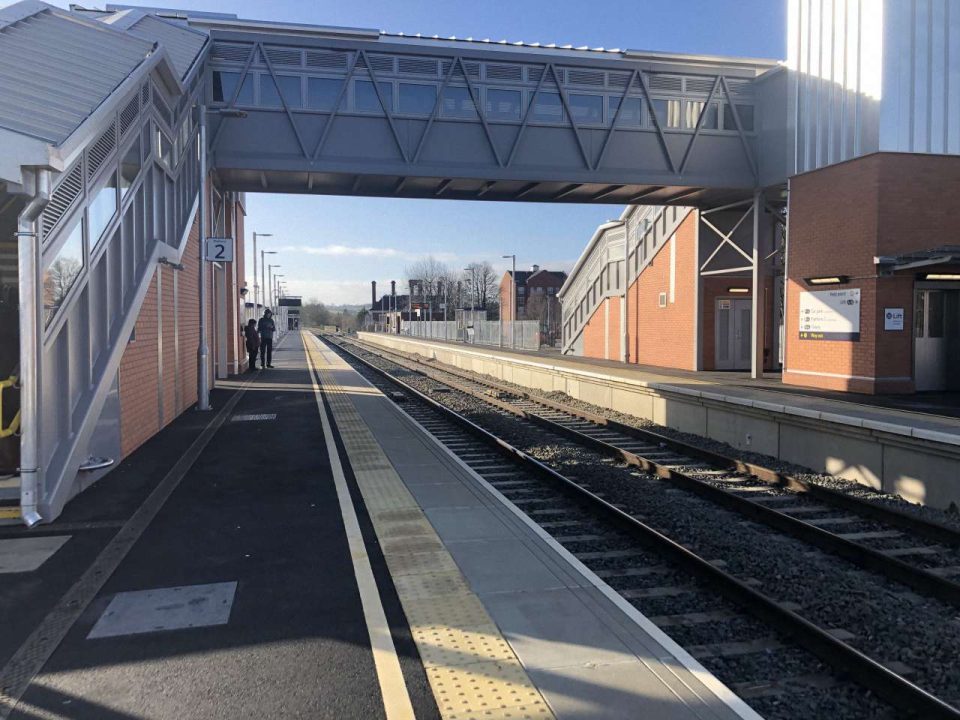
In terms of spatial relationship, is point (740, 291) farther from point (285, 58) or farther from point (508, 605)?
point (508, 605)

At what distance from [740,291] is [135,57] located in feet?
55.1

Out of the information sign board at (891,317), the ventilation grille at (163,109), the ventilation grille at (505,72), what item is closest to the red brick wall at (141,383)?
the ventilation grille at (163,109)

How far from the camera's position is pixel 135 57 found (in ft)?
35.4

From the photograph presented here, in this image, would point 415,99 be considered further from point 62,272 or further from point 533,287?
point 533,287

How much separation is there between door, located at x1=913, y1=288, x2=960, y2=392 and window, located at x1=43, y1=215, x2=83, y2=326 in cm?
1470

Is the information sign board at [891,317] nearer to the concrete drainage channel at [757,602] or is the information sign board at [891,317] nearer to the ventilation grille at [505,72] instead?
the concrete drainage channel at [757,602]

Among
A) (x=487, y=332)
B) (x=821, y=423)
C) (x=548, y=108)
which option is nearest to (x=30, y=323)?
(x=821, y=423)

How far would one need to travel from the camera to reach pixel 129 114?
9.52m

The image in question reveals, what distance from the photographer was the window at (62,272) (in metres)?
6.90

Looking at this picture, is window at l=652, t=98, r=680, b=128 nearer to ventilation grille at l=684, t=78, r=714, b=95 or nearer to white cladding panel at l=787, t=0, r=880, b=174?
ventilation grille at l=684, t=78, r=714, b=95

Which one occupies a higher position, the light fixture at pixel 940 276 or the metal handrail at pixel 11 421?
the light fixture at pixel 940 276

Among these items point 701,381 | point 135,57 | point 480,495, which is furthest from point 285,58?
point 480,495

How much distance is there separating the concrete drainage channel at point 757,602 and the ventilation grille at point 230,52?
13092mm

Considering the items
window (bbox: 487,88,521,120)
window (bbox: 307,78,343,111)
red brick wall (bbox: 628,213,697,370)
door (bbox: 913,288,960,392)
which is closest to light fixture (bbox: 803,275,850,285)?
door (bbox: 913,288,960,392)
